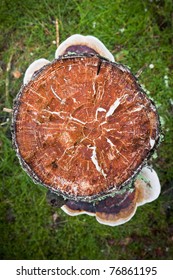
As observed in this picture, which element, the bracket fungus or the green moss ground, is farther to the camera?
the green moss ground

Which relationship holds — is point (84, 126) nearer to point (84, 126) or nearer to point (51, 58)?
point (84, 126)

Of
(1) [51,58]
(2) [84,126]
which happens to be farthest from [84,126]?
(1) [51,58]

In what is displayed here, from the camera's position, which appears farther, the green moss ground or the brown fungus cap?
the green moss ground

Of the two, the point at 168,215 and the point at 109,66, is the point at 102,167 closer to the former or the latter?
the point at 109,66

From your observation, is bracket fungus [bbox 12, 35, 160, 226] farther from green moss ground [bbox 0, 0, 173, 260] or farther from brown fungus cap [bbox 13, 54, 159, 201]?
green moss ground [bbox 0, 0, 173, 260]

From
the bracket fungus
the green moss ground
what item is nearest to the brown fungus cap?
the bracket fungus

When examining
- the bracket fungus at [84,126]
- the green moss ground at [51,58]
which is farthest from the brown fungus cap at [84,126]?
the green moss ground at [51,58]
